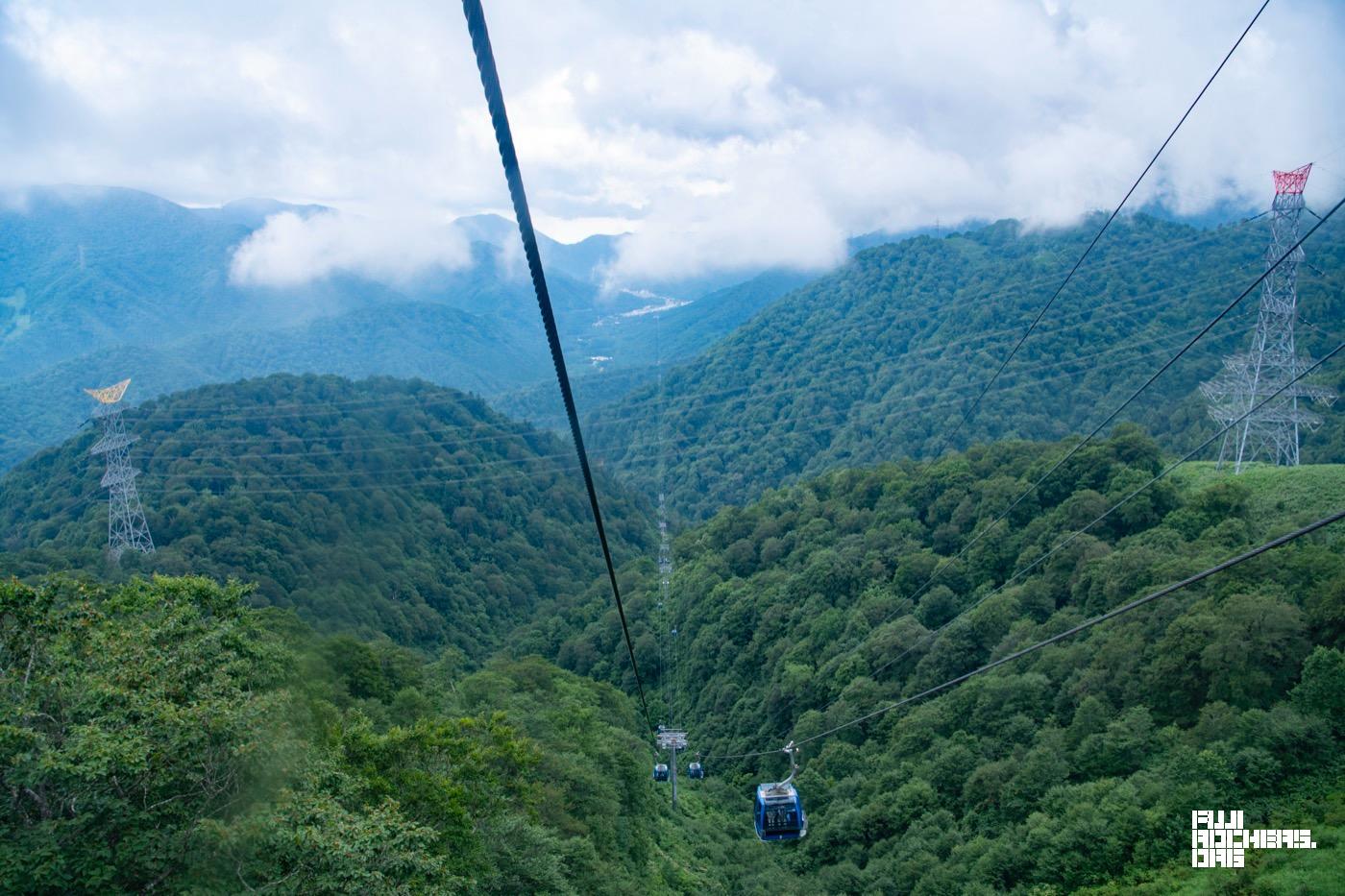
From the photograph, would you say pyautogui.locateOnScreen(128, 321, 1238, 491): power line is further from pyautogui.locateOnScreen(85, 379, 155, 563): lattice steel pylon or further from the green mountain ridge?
pyautogui.locateOnScreen(85, 379, 155, 563): lattice steel pylon

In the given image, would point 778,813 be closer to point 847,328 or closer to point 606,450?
point 606,450

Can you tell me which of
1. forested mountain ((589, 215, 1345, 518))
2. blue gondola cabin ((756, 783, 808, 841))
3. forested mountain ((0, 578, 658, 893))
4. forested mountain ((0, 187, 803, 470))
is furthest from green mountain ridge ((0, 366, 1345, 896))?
forested mountain ((0, 187, 803, 470))

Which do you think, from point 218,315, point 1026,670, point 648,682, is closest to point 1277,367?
point 1026,670

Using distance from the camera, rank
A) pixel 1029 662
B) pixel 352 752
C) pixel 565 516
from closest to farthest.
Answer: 1. pixel 352 752
2. pixel 1029 662
3. pixel 565 516

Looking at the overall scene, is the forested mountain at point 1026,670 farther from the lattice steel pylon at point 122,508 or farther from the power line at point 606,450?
the lattice steel pylon at point 122,508

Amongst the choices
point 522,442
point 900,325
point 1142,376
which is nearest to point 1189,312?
point 1142,376

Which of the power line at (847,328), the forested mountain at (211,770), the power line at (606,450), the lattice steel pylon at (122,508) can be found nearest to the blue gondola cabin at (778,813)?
the forested mountain at (211,770)

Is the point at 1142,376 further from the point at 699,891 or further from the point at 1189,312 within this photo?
the point at 699,891
